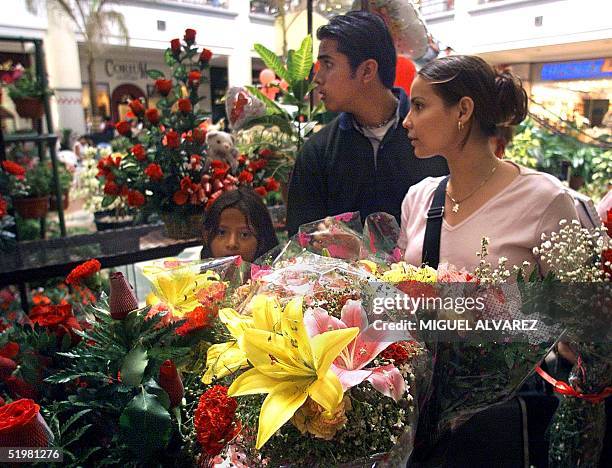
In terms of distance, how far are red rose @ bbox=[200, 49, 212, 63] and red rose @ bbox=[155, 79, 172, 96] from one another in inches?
7.1

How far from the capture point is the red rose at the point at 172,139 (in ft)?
6.84

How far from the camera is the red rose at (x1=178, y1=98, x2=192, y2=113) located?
2.15 metres

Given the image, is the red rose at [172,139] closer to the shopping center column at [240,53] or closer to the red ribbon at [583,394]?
the shopping center column at [240,53]

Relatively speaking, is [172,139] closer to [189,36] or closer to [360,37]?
[189,36]

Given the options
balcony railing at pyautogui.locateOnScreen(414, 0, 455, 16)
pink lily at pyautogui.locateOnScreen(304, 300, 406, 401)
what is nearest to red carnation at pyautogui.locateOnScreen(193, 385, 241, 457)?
pink lily at pyautogui.locateOnScreen(304, 300, 406, 401)

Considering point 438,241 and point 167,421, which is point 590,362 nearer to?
point 438,241

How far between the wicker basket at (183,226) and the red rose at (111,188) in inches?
8.6

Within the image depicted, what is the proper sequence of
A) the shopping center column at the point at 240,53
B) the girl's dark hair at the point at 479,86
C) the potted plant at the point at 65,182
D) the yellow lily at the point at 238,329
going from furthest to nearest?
1. the potted plant at the point at 65,182
2. the shopping center column at the point at 240,53
3. the girl's dark hair at the point at 479,86
4. the yellow lily at the point at 238,329

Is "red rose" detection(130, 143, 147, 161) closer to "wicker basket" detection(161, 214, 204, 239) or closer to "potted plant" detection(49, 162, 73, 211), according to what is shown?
"wicker basket" detection(161, 214, 204, 239)

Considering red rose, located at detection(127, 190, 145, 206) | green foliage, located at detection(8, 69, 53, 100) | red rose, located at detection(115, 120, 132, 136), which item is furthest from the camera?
green foliage, located at detection(8, 69, 53, 100)

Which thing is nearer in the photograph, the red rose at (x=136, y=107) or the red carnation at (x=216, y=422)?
the red carnation at (x=216, y=422)

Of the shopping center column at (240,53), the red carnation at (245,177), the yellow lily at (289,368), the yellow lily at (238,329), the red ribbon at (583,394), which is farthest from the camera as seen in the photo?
the red carnation at (245,177)

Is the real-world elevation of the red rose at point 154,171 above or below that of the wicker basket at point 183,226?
above

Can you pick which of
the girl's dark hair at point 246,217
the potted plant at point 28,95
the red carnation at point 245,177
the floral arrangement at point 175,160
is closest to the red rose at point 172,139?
the floral arrangement at point 175,160
